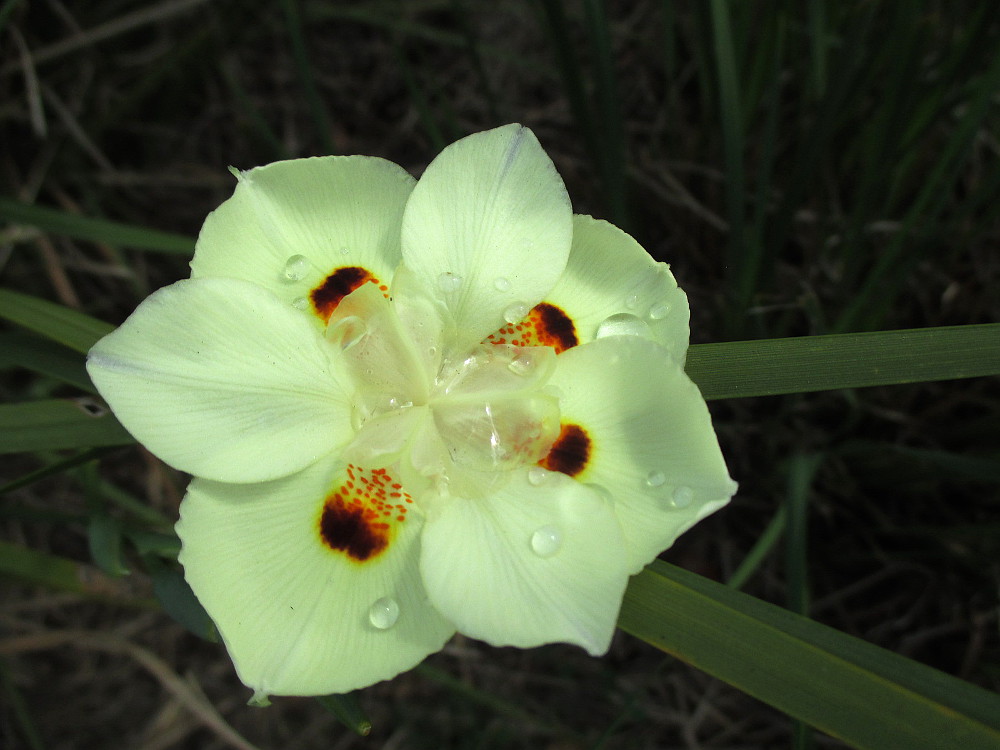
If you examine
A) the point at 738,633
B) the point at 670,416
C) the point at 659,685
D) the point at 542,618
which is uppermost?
the point at 670,416

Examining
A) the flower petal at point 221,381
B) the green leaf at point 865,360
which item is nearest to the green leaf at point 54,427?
the flower petal at point 221,381

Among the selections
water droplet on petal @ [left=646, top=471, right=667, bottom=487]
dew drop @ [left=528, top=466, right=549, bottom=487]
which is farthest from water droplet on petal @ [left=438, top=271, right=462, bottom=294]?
water droplet on petal @ [left=646, top=471, right=667, bottom=487]

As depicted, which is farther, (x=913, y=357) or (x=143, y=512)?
(x=143, y=512)

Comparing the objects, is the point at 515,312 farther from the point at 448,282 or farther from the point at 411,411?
the point at 411,411

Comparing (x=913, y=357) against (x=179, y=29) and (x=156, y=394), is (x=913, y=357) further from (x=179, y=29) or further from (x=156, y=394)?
(x=179, y=29)

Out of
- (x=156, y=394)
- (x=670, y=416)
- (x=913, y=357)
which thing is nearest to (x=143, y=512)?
(x=156, y=394)

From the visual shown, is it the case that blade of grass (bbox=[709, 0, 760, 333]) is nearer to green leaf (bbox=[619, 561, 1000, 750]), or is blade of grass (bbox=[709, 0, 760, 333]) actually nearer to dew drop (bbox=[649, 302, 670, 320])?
dew drop (bbox=[649, 302, 670, 320])

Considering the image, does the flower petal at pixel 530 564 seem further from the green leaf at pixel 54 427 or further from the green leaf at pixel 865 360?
the green leaf at pixel 54 427
